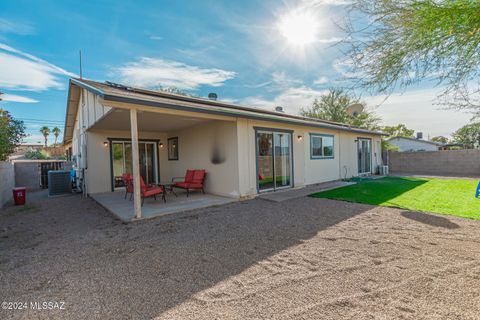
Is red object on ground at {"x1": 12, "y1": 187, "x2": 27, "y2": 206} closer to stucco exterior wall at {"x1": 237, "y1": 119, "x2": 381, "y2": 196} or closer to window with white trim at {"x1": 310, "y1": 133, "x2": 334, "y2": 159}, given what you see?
stucco exterior wall at {"x1": 237, "y1": 119, "x2": 381, "y2": 196}

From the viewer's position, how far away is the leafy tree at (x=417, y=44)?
2260mm

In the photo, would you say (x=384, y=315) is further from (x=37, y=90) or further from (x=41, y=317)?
(x=37, y=90)

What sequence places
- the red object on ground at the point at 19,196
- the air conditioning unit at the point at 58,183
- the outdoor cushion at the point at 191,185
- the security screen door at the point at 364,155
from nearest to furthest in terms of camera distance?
1. the red object on ground at the point at 19,196
2. the outdoor cushion at the point at 191,185
3. the air conditioning unit at the point at 58,183
4. the security screen door at the point at 364,155

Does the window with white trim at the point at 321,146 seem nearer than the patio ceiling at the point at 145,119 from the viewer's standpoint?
No

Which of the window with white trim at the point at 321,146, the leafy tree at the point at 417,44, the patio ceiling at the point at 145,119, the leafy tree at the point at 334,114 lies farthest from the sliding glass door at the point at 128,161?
the leafy tree at the point at 334,114

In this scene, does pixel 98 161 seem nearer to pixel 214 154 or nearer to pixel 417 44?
pixel 214 154

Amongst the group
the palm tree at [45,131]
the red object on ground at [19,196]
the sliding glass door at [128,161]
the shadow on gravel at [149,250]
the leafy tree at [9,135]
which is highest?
the palm tree at [45,131]

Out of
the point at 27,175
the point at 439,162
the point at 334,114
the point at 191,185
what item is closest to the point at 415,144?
the point at 334,114

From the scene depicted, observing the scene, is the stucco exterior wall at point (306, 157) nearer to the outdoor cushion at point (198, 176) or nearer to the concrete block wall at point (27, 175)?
the outdoor cushion at point (198, 176)

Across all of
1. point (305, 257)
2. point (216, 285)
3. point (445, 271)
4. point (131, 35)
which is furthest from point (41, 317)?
point (131, 35)

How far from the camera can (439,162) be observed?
14.2 m

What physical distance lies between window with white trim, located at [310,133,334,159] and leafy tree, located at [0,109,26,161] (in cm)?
1113

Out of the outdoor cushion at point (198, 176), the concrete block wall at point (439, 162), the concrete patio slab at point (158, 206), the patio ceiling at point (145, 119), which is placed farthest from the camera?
the concrete block wall at point (439, 162)

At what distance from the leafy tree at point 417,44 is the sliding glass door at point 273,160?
4826 millimetres
